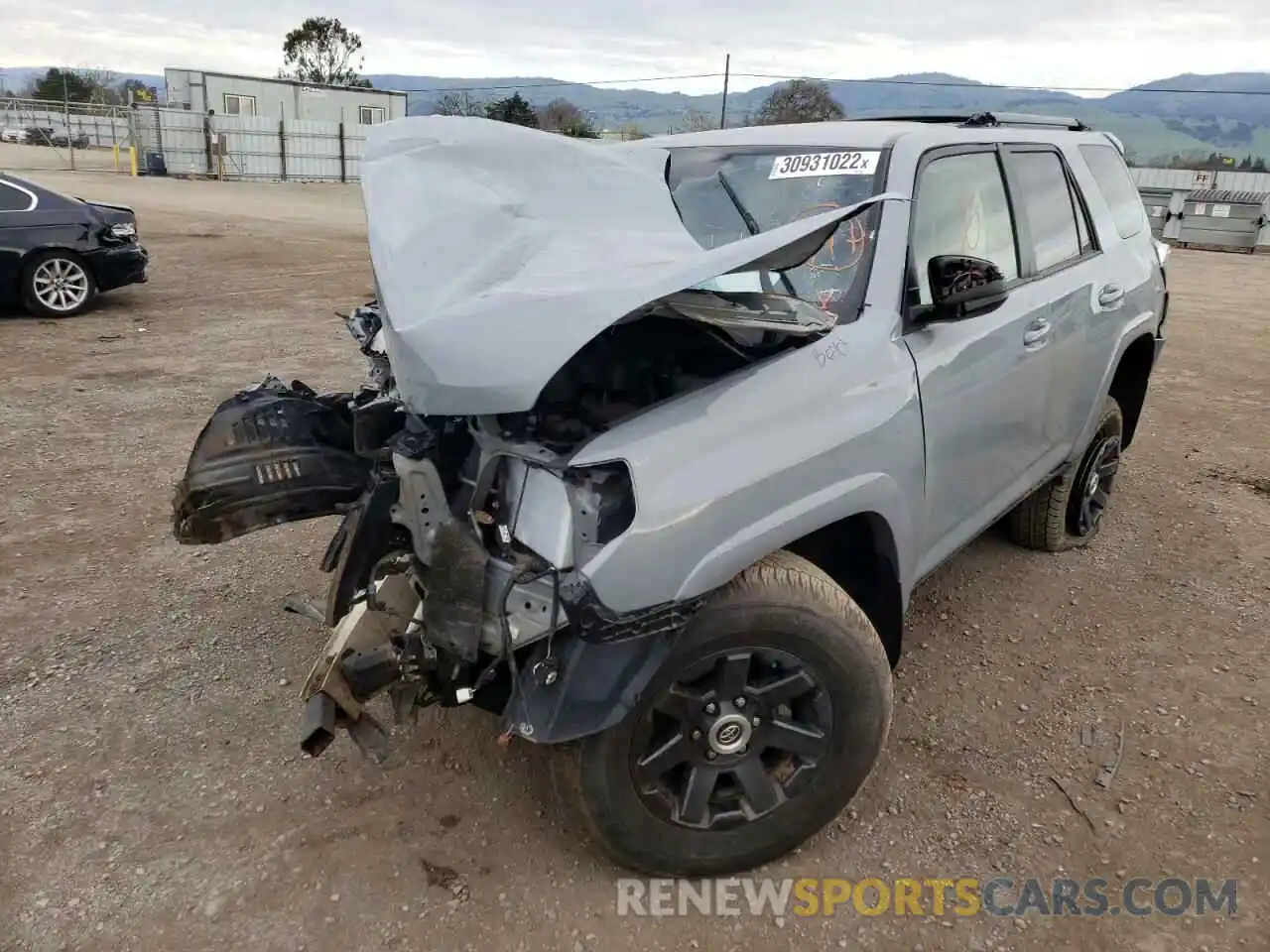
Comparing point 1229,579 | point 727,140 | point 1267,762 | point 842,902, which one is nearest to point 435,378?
point 842,902

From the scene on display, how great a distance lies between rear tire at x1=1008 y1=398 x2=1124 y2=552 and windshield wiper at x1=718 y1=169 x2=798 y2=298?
202 centimetres

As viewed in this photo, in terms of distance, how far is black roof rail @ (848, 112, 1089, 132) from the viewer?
3809 mm

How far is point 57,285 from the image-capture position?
931 cm

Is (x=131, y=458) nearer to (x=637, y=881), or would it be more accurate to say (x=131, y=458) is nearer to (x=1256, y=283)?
(x=637, y=881)

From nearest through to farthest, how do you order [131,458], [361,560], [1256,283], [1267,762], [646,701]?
1. [646,701]
2. [361,560]
3. [1267,762]
4. [131,458]
5. [1256,283]

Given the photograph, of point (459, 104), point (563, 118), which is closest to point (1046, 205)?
point (459, 104)

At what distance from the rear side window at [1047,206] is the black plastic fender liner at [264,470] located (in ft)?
8.96

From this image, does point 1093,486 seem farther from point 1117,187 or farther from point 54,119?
point 54,119

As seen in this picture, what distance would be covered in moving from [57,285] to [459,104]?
1171 inches

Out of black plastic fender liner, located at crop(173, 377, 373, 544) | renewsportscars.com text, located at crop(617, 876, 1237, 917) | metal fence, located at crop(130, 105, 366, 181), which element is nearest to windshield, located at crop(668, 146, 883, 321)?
black plastic fender liner, located at crop(173, 377, 373, 544)

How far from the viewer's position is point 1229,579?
4.30 meters

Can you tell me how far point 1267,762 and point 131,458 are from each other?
5.76m

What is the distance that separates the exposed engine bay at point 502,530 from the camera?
2145 millimetres

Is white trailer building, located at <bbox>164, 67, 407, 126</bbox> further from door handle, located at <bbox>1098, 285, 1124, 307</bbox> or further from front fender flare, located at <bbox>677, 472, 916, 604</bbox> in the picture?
front fender flare, located at <bbox>677, 472, 916, 604</bbox>
